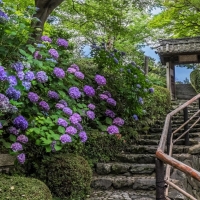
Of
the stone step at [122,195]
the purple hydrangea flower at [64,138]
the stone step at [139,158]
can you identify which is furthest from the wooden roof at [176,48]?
the purple hydrangea flower at [64,138]

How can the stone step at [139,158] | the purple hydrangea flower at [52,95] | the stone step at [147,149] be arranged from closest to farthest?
the purple hydrangea flower at [52,95] < the stone step at [139,158] < the stone step at [147,149]

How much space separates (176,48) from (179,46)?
26cm

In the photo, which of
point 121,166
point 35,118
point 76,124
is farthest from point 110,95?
point 35,118

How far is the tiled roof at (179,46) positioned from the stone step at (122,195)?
8693mm

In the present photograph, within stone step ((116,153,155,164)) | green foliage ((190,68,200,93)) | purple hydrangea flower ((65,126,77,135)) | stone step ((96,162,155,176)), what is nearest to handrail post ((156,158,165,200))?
purple hydrangea flower ((65,126,77,135))

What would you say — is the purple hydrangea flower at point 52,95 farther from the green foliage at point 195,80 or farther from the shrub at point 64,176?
the green foliage at point 195,80

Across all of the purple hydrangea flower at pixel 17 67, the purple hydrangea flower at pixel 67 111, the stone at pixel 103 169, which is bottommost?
the stone at pixel 103 169

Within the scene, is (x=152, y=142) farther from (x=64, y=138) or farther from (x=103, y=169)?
(x=64, y=138)

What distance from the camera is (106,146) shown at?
4703mm

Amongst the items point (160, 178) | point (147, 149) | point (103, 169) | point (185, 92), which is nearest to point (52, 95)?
point (103, 169)

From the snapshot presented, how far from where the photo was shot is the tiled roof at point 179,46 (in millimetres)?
11664

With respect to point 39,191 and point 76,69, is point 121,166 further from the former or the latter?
point 39,191

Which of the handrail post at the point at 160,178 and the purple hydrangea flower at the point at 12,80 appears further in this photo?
the purple hydrangea flower at the point at 12,80

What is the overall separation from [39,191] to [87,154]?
1971 millimetres
